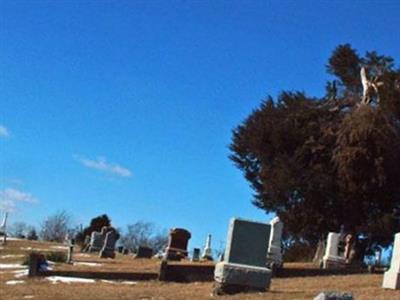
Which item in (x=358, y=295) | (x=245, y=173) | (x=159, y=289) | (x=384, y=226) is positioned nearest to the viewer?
(x=358, y=295)

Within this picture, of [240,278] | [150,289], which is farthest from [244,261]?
[150,289]

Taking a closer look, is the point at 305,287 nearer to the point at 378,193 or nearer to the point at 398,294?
the point at 398,294

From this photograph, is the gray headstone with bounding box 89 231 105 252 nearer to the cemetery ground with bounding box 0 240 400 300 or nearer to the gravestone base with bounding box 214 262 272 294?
the cemetery ground with bounding box 0 240 400 300

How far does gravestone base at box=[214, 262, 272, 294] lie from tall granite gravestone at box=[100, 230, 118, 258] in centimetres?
2064

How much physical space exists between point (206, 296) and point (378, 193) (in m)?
22.3

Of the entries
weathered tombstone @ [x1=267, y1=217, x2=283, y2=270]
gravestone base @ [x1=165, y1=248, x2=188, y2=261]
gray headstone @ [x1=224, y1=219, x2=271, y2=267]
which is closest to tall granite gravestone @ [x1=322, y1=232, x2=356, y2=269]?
weathered tombstone @ [x1=267, y1=217, x2=283, y2=270]

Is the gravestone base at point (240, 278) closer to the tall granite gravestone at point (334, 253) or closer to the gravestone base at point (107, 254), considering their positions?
the tall granite gravestone at point (334, 253)

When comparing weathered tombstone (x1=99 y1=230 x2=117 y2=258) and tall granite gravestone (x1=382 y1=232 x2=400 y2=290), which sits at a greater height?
tall granite gravestone (x1=382 y1=232 x2=400 y2=290)

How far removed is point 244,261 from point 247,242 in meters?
0.43

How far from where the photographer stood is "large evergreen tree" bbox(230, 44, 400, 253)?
34.9 metres

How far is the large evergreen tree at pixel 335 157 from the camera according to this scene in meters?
34.9

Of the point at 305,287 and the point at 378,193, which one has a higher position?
the point at 378,193

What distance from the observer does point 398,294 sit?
48.3 feet

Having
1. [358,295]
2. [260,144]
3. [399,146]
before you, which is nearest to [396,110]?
[399,146]
